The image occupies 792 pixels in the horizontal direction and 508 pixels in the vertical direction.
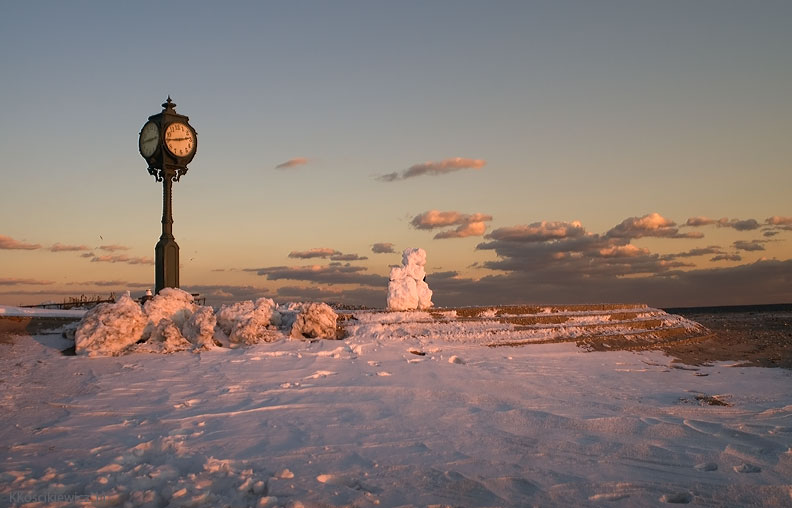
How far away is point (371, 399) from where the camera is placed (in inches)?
245

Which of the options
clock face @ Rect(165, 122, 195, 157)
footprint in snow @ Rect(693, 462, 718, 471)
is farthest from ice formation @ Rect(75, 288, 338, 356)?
footprint in snow @ Rect(693, 462, 718, 471)

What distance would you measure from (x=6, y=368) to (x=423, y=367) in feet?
17.3

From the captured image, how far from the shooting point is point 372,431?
5.02m

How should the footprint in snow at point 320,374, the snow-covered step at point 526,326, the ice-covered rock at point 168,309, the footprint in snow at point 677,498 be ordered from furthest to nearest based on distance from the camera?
the snow-covered step at point 526,326 < the ice-covered rock at point 168,309 < the footprint in snow at point 320,374 < the footprint in snow at point 677,498

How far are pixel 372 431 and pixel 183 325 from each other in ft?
18.0

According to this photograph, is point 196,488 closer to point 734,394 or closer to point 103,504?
point 103,504

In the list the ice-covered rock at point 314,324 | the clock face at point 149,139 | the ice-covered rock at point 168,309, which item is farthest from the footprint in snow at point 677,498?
the clock face at point 149,139

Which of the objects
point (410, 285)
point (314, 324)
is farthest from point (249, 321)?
point (410, 285)

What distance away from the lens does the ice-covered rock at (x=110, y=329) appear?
28.0 ft

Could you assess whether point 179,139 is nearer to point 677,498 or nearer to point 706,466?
point 706,466

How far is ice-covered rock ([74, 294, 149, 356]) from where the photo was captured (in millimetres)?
8547

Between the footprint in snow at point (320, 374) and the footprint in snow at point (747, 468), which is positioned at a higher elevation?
the footprint in snow at point (320, 374)

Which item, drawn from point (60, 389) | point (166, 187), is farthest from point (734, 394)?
point (166, 187)

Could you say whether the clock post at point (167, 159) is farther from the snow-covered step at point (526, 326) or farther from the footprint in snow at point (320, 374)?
the footprint in snow at point (320, 374)
